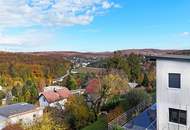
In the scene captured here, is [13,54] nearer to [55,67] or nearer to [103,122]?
[55,67]

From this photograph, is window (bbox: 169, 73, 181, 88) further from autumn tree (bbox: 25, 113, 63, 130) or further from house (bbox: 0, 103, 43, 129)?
house (bbox: 0, 103, 43, 129)

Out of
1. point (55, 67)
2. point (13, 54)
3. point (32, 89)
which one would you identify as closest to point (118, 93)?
point (32, 89)

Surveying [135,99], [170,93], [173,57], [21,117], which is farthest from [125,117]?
[21,117]

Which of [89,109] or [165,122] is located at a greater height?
[165,122]

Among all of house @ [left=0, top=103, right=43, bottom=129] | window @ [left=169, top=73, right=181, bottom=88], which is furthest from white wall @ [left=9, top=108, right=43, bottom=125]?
window @ [left=169, top=73, right=181, bottom=88]

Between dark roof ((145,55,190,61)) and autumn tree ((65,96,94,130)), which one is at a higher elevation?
dark roof ((145,55,190,61))

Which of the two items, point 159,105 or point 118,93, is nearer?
point 159,105
